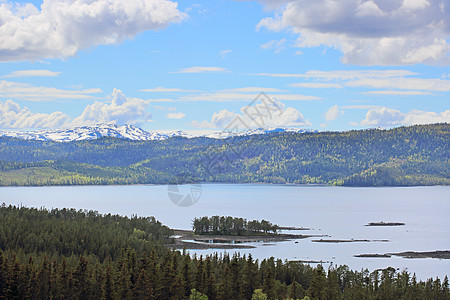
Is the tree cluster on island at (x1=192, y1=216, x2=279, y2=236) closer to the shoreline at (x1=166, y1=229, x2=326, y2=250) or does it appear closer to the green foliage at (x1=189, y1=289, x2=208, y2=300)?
the shoreline at (x1=166, y1=229, x2=326, y2=250)

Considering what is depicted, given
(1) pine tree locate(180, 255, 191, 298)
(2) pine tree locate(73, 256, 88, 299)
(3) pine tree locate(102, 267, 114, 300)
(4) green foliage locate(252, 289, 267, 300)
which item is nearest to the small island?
(1) pine tree locate(180, 255, 191, 298)

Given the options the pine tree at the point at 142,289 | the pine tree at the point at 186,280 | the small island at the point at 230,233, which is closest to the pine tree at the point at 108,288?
the pine tree at the point at 142,289

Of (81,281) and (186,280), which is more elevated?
(186,280)

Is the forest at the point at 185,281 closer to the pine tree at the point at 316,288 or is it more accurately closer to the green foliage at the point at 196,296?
the pine tree at the point at 316,288

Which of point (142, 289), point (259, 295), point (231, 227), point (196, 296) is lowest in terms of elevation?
→ point (196, 296)

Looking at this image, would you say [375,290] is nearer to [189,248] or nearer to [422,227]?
[189,248]

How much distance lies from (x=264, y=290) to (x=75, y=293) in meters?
24.3

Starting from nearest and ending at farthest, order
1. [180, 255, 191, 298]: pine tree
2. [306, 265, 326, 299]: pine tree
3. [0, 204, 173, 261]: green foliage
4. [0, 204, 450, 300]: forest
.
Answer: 1. [0, 204, 450, 300]: forest
2. [306, 265, 326, 299]: pine tree
3. [180, 255, 191, 298]: pine tree
4. [0, 204, 173, 261]: green foliage

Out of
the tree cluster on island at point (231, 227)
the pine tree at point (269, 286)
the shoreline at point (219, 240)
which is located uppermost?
the tree cluster on island at point (231, 227)

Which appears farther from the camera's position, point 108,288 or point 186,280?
point 186,280

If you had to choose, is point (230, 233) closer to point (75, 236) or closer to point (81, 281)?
point (75, 236)

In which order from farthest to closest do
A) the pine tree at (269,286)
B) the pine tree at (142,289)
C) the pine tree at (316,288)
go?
the pine tree at (269,286) < the pine tree at (316,288) < the pine tree at (142,289)

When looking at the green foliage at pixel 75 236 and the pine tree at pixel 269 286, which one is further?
the green foliage at pixel 75 236

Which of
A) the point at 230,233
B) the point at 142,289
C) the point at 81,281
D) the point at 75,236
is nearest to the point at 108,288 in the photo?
the point at 142,289
